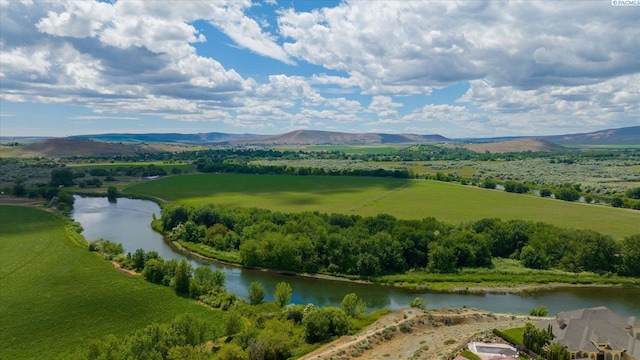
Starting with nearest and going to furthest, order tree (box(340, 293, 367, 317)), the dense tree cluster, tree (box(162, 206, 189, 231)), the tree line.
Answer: the tree line, tree (box(340, 293, 367, 317)), the dense tree cluster, tree (box(162, 206, 189, 231))

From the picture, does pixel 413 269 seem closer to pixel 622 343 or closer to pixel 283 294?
pixel 283 294

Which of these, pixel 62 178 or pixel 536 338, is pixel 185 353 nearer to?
pixel 536 338

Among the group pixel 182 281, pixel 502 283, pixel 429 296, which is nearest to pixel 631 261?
pixel 502 283

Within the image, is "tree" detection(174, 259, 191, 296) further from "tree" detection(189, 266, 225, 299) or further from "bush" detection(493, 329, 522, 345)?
"bush" detection(493, 329, 522, 345)

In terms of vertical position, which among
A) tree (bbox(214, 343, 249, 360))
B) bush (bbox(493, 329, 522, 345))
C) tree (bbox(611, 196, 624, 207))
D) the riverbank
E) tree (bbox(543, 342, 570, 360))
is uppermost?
tree (bbox(611, 196, 624, 207))

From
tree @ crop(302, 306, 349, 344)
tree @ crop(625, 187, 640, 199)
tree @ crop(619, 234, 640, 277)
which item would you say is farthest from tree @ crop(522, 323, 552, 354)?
tree @ crop(625, 187, 640, 199)

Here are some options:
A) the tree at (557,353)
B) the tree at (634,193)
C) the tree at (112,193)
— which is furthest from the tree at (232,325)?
Answer: the tree at (634,193)
